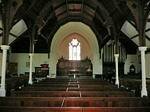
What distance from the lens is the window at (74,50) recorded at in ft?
87.1

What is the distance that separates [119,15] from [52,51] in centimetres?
998

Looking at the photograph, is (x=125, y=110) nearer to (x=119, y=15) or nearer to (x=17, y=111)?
(x=17, y=111)

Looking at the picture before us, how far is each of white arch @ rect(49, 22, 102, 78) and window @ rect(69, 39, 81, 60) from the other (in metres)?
1.28

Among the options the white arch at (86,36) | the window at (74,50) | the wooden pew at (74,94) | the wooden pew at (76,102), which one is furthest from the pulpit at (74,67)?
the wooden pew at (76,102)

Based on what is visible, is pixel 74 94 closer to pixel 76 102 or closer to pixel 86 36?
pixel 76 102

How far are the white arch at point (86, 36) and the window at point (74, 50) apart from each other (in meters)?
1.28

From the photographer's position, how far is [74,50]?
2661 centimetres

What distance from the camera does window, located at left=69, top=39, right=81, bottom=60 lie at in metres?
26.5

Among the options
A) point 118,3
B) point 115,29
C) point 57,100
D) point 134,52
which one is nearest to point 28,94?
point 57,100

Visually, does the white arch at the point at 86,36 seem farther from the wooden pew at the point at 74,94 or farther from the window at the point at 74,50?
the wooden pew at the point at 74,94

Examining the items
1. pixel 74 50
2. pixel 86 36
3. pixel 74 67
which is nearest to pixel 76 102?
pixel 74 67

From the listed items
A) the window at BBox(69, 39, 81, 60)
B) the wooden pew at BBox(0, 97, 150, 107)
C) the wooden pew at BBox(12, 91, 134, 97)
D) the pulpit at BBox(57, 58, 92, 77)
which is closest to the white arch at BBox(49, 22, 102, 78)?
the pulpit at BBox(57, 58, 92, 77)

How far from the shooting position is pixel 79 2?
19.5 meters

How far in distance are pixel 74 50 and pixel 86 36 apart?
2.05m
